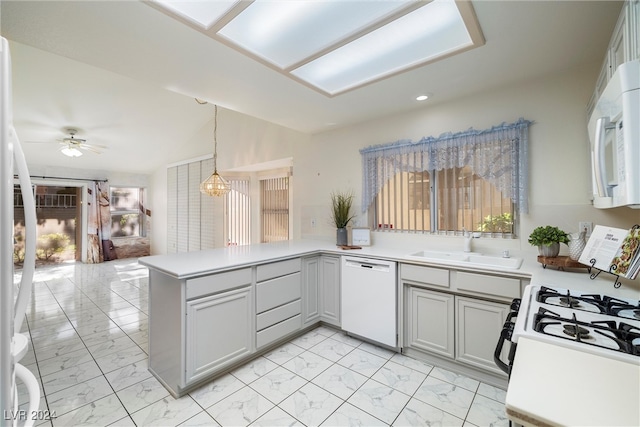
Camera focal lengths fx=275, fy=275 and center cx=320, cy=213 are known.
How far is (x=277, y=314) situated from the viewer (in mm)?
2496

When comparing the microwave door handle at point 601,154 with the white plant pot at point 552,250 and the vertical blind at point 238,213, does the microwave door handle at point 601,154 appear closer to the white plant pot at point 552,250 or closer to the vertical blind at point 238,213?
the white plant pot at point 552,250

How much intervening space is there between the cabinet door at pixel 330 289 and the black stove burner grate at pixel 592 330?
1.93 m

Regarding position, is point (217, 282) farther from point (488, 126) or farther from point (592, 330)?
point (488, 126)

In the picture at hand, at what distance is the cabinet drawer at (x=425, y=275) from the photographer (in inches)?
84.7

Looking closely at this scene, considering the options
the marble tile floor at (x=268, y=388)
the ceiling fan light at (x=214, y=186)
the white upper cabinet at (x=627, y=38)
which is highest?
the white upper cabinet at (x=627, y=38)

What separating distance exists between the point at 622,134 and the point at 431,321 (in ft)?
5.78

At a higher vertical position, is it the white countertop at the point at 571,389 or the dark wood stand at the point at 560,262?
the dark wood stand at the point at 560,262

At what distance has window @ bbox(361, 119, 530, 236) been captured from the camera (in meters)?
2.32

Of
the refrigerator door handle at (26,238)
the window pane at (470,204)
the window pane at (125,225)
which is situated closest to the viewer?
the refrigerator door handle at (26,238)

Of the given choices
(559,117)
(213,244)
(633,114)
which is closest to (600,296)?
(633,114)

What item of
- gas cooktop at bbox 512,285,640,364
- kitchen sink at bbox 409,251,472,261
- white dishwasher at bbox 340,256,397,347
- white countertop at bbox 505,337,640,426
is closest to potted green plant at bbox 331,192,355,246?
white dishwasher at bbox 340,256,397,347

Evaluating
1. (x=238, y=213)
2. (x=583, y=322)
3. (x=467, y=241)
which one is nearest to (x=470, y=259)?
(x=467, y=241)

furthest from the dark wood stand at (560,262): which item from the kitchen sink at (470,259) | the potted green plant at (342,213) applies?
the potted green plant at (342,213)

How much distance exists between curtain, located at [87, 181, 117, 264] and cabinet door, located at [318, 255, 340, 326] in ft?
20.8
